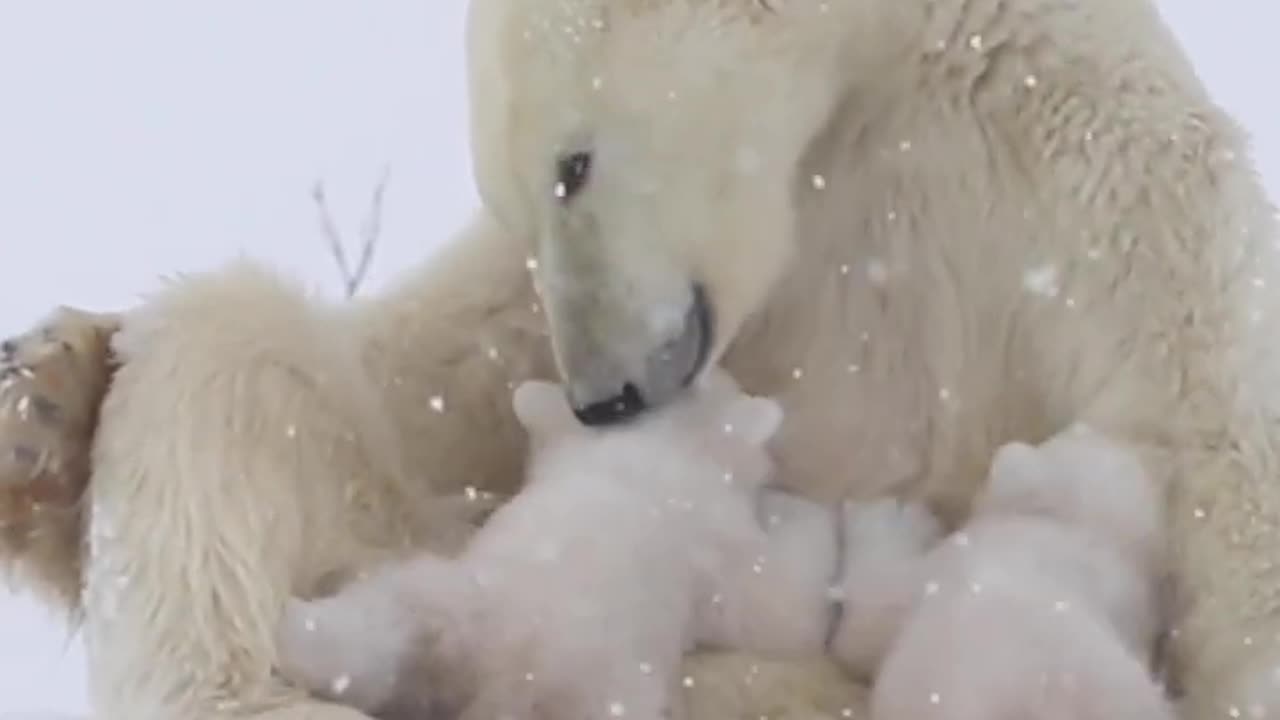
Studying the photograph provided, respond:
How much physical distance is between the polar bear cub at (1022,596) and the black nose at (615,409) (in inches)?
8.0

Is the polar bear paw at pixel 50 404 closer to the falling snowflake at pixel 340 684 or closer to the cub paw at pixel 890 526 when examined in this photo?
the falling snowflake at pixel 340 684

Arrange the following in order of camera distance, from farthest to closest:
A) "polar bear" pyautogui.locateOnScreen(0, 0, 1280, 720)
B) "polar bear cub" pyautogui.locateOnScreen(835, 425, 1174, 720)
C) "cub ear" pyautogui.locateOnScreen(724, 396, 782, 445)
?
"cub ear" pyautogui.locateOnScreen(724, 396, 782, 445)
"polar bear" pyautogui.locateOnScreen(0, 0, 1280, 720)
"polar bear cub" pyautogui.locateOnScreen(835, 425, 1174, 720)

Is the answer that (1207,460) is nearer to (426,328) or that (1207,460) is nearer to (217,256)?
(426,328)

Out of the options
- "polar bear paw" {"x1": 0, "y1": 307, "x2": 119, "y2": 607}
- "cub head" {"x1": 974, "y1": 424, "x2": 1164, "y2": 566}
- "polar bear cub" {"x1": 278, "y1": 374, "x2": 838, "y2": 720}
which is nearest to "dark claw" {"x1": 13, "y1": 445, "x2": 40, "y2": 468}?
"polar bear paw" {"x1": 0, "y1": 307, "x2": 119, "y2": 607}

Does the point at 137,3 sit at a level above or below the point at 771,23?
below

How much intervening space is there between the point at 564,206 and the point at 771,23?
228mm

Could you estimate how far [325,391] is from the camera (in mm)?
1854

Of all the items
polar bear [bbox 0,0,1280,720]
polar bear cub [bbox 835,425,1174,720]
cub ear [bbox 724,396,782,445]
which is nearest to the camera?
polar bear cub [bbox 835,425,1174,720]

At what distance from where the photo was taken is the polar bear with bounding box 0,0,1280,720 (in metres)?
1.74

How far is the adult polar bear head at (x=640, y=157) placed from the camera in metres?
1.78

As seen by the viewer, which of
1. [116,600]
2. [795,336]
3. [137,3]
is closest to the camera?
[116,600]

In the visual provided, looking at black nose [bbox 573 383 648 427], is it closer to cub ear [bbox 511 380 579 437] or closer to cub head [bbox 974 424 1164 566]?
cub ear [bbox 511 380 579 437]

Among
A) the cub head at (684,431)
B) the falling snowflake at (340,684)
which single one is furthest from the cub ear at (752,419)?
the falling snowflake at (340,684)

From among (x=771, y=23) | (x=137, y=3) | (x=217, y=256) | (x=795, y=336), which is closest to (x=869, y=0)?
(x=771, y=23)
